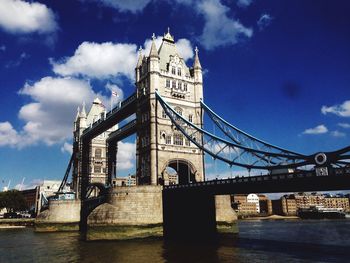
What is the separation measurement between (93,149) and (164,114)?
37.0 metres

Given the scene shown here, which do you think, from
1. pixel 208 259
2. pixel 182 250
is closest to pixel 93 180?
pixel 182 250

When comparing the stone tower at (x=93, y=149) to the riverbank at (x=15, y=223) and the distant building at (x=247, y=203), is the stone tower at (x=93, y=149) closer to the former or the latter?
the riverbank at (x=15, y=223)

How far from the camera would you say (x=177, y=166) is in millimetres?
54469

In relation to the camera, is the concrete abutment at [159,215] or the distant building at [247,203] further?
the distant building at [247,203]

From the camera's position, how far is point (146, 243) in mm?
39500

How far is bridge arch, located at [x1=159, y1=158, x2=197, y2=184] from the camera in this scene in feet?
174

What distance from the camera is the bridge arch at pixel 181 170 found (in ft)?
174

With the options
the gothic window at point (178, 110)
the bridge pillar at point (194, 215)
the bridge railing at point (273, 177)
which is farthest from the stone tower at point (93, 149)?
the bridge railing at point (273, 177)

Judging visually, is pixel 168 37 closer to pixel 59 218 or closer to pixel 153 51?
pixel 153 51

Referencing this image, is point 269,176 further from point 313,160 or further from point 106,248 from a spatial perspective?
point 106,248

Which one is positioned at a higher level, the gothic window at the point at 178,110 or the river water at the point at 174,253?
the gothic window at the point at 178,110

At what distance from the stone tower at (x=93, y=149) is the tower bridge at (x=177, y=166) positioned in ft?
50.9

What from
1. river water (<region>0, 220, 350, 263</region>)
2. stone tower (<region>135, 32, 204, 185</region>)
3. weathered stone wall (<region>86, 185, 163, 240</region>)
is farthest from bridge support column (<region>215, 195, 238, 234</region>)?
river water (<region>0, 220, 350, 263</region>)

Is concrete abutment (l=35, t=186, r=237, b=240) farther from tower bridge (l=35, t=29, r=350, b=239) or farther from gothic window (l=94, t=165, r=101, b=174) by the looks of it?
gothic window (l=94, t=165, r=101, b=174)
